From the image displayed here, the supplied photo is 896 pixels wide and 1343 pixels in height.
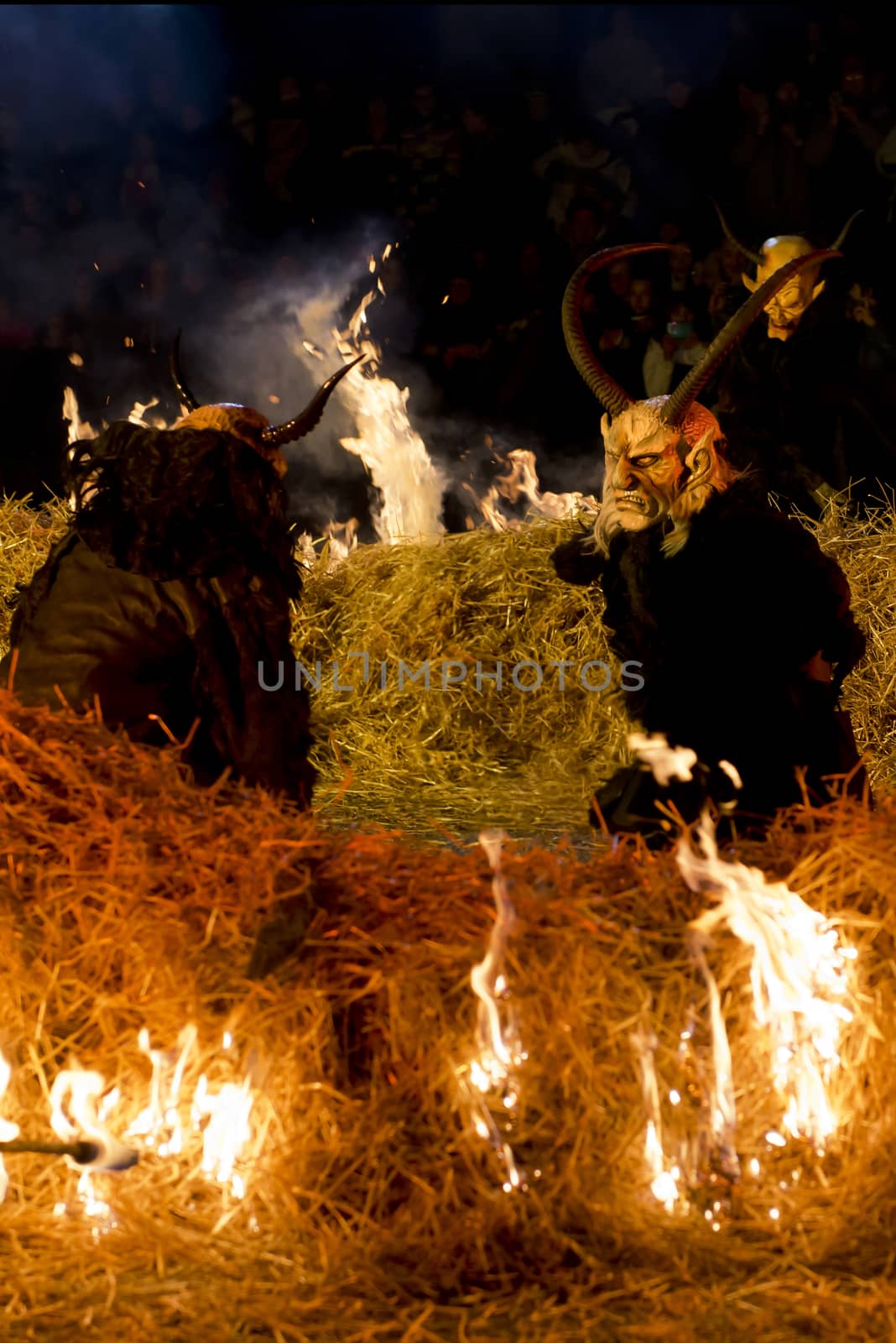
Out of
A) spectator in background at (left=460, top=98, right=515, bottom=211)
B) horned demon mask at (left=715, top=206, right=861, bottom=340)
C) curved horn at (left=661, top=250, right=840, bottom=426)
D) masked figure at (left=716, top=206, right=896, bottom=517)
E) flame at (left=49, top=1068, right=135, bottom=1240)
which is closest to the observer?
flame at (left=49, top=1068, right=135, bottom=1240)

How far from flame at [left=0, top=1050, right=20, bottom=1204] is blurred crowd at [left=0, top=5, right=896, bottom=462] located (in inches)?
169

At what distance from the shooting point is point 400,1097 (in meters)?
1.72

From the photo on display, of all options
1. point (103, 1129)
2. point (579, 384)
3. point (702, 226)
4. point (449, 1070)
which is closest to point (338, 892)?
point (449, 1070)

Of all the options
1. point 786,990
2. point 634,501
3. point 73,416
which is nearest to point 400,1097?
point 786,990

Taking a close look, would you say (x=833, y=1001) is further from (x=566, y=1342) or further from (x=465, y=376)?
(x=465, y=376)

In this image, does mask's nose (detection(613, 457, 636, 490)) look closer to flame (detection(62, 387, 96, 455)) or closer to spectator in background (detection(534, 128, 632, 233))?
spectator in background (detection(534, 128, 632, 233))

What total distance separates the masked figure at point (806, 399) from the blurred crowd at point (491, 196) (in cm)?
28

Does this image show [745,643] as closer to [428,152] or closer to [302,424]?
[302,424]

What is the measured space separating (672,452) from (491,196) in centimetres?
375

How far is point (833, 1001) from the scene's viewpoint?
5.89 ft

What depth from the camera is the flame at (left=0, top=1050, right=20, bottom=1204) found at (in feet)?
5.72

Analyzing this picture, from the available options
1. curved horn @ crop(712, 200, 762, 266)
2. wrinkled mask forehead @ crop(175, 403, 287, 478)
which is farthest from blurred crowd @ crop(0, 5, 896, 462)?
wrinkled mask forehead @ crop(175, 403, 287, 478)

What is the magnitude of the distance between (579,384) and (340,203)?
1558 millimetres

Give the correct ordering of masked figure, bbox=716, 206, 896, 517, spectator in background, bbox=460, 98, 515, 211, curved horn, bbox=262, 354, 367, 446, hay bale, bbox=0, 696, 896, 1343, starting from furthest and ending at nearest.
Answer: spectator in background, bbox=460, 98, 515, 211
masked figure, bbox=716, 206, 896, 517
curved horn, bbox=262, 354, 367, 446
hay bale, bbox=0, 696, 896, 1343
